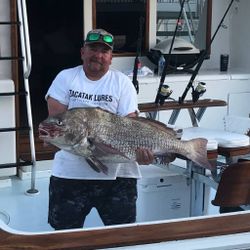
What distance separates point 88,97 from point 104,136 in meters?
0.23

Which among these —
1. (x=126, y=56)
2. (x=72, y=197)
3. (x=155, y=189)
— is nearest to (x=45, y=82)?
(x=126, y=56)

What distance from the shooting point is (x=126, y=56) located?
18.8 feet

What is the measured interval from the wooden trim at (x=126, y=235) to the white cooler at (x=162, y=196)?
4.80 ft

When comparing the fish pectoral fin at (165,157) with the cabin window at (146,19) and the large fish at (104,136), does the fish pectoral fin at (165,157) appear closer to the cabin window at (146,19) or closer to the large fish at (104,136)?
the large fish at (104,136)

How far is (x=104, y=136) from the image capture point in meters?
2.82

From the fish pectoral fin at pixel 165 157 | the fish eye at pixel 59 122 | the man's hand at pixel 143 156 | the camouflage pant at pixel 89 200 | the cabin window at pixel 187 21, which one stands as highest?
the cabin window at pixel 187 21

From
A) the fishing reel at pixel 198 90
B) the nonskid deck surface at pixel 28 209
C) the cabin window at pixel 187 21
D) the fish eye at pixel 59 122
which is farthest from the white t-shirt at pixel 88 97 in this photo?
the cabin window at pixel 187 21

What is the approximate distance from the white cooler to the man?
87 cm

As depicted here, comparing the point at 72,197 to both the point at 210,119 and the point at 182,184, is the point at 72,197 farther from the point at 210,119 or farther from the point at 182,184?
the point at 210,119

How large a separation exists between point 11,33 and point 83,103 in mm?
1877

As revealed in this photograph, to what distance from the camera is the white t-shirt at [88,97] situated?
2.95 m

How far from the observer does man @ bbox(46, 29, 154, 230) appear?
2956mm

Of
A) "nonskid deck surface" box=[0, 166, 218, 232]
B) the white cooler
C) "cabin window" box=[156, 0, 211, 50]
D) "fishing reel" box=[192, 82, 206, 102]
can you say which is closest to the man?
"nonskid deck surface" box=[0, 166, 218, 232]

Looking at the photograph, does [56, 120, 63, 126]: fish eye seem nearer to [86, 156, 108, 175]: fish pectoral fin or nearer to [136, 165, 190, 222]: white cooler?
[86, 156, 108, 175]: fish pectoral fin
